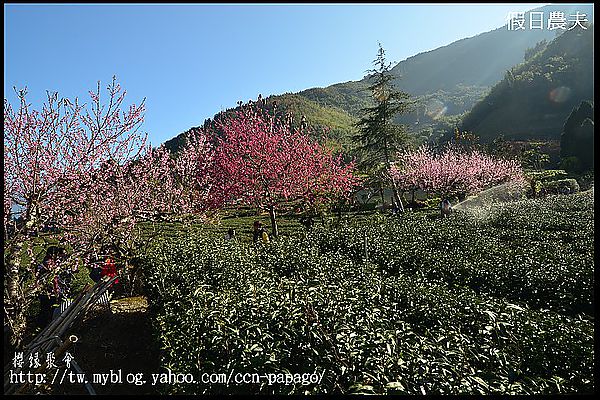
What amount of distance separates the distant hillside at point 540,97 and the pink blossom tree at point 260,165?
67.8 meters

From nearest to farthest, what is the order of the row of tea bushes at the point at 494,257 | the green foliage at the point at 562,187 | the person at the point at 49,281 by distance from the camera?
the person at the point at 49,281 < the row of tea bushes at the point at 494,257 < the green foliage at the point at 562,187

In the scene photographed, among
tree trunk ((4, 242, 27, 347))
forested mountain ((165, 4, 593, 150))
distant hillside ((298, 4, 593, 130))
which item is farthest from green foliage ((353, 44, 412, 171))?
distant hillside ((298, 4, 593, 130))

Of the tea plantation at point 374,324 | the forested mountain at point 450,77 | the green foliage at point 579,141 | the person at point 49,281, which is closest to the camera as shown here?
the tea plantation at point 374,324

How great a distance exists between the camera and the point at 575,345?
3.15 m

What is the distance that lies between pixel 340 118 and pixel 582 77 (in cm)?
4858

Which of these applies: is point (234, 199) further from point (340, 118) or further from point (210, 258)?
point (340, 118)

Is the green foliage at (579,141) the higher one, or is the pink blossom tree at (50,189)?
the green foliage at (579,141)

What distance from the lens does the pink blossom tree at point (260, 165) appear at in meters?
11.3

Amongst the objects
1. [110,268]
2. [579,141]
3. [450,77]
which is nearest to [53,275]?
Result: [110,268]

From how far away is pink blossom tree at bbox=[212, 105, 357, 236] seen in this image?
445 inches

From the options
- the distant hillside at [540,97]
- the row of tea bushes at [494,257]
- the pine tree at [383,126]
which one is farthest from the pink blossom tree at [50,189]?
the distant hillside at [540,97]

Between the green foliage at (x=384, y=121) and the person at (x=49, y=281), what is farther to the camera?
the green foliage at (x=384, y=121)

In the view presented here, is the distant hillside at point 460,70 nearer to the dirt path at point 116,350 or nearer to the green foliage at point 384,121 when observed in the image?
the green foliage at point 384,121

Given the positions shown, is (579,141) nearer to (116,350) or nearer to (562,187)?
(562,187)
